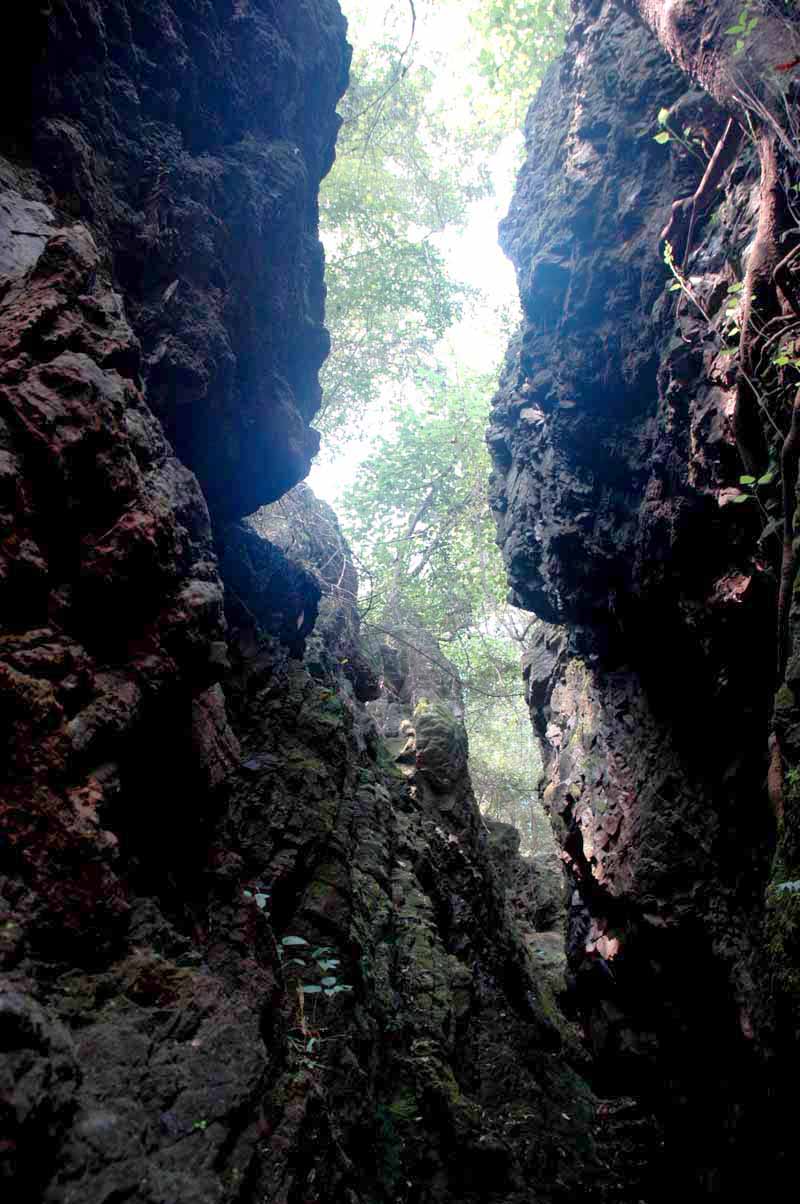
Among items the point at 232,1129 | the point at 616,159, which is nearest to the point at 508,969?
the point at 232,1129

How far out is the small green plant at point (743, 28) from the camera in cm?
504

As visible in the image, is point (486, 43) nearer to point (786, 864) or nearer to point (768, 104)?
point (768, 104)

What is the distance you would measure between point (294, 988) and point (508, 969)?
5.98m

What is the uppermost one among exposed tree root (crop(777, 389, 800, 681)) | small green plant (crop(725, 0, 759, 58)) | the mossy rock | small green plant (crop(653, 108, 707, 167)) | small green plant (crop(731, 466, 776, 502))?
small green plant (crop(653, 108, 707, 167))

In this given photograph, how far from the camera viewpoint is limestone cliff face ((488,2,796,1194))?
594cm

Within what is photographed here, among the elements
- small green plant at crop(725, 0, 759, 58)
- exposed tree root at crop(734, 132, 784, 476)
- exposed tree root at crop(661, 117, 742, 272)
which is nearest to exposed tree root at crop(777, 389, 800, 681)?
exposed tree root at crop(734, 132, 784, 476)

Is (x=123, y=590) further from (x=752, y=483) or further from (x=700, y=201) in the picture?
(x=700, y=201)

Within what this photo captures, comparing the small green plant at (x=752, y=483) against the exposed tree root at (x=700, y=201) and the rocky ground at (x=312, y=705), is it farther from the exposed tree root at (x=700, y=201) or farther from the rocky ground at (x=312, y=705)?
the exposed tree root at (x=700, y=201)

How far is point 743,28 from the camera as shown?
5.05 m

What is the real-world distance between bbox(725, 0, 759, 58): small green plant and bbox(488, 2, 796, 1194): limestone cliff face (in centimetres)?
85

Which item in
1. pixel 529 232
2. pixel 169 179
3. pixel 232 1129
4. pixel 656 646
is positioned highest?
pixel 529 232

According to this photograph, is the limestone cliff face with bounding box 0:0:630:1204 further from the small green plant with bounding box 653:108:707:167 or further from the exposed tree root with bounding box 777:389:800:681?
the exposed tree root with bounding box 777:389:800:681

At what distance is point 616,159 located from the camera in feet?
26.5

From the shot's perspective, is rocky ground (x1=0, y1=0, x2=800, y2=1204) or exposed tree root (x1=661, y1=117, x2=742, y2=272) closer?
rocky ground (x1=0, y1=0, x2=800, y2=1204)
